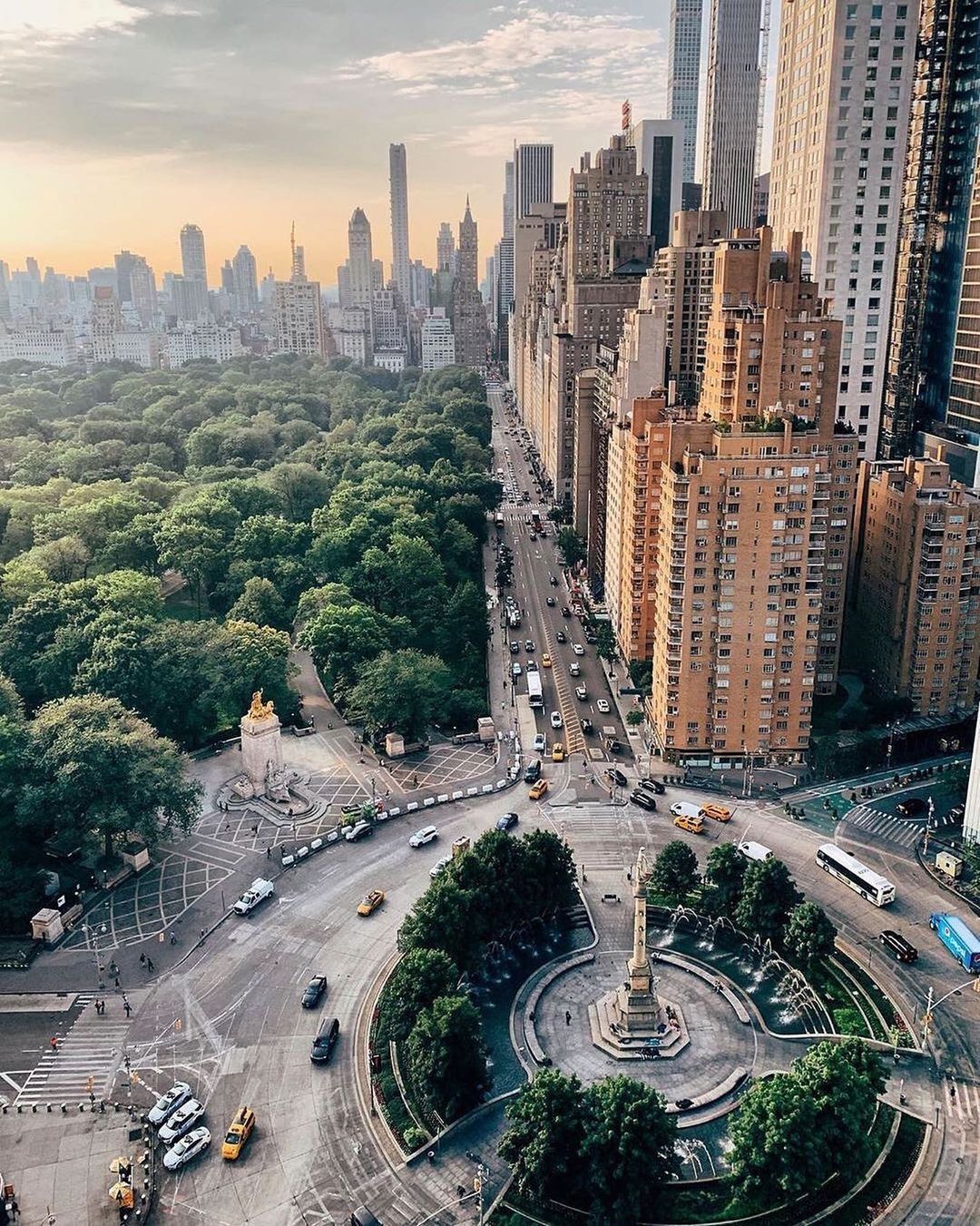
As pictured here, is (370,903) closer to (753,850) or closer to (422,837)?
(422,837)

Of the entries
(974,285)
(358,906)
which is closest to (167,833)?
(358,906)

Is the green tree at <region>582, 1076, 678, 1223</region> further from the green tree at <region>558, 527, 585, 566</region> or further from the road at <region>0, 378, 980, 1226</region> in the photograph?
the green tree at <region>558, 527, 585, 566</region>

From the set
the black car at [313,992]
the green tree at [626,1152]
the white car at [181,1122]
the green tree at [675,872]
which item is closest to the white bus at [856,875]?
the green tree at [675,872]

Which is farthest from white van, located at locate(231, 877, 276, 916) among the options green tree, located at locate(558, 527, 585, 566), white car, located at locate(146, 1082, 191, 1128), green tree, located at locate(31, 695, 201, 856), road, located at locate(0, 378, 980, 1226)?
green tree, located at locate(558, 527, 585, 566)

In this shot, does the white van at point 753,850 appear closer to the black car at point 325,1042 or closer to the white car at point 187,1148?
the black car at point 325,1042

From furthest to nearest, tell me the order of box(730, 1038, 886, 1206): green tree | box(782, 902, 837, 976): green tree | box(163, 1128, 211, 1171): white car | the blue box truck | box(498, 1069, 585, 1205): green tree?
1. the blue box truck
2. box(782, 902, 837, 976): green tree
3. box(163, 1128, 211, 1171): white car
4. box(498, 1069, 585, 1205): green tree
5. box(730, 1038, 886, 1206): green tree

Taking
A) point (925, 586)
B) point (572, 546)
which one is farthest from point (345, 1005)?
point (572, 546)

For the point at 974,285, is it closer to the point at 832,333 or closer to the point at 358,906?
the point at 832,333
